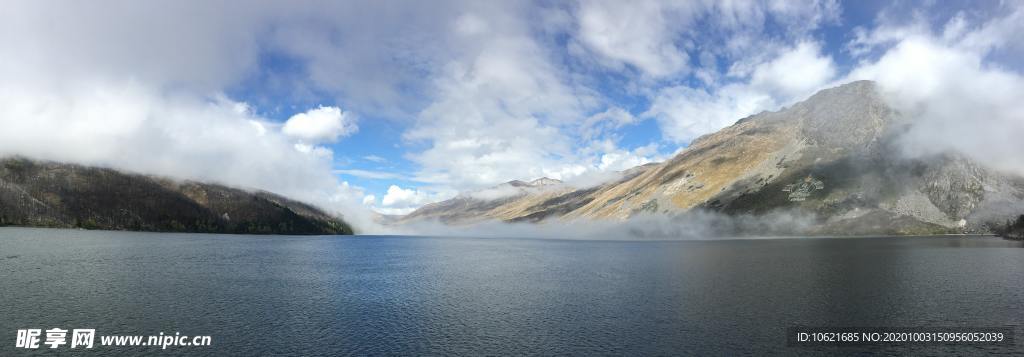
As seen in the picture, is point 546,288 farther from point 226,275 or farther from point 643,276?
point 226,275

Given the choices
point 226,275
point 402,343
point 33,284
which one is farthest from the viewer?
point 226,275

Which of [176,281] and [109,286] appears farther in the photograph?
[176,281]

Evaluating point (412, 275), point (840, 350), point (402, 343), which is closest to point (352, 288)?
point (412, 275)

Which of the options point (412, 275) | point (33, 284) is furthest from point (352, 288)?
point (33, 284)

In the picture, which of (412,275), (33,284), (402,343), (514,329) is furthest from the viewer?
(412,275)

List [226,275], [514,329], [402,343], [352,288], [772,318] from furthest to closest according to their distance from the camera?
[226,275]
[352,288]
[772,318]
[514,329]
[402,343]

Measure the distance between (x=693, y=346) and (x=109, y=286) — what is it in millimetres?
86920

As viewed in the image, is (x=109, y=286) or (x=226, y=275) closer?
(x=109, y=286)

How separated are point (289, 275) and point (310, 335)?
194 ft

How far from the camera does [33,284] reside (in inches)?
2990

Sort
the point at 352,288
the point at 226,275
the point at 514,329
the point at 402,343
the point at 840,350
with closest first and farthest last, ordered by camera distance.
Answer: the point at 840,350 → the point at 402,343 → the point at 514,329 → the point at 352,288 → the point at 226,275

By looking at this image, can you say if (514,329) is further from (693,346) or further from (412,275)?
(412,275)

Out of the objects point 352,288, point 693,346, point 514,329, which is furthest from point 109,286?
point 693,346

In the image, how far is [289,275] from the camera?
103 meters
